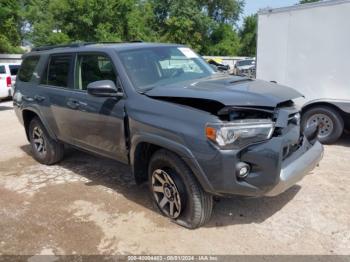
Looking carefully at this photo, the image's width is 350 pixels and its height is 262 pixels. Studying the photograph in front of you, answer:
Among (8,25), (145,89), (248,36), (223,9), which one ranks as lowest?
(145,89)

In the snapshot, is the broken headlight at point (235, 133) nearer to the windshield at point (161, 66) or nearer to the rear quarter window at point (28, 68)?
the windshield at point (161, 66)

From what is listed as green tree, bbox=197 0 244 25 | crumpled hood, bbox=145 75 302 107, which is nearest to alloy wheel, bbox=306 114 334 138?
crumpled hood, bbox=145 75 302 107

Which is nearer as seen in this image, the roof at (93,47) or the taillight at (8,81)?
the roof at (93,47)

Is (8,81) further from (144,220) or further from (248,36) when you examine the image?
(248,36)

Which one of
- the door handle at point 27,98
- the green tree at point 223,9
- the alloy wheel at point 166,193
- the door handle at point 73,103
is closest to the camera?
the alloy wheel at point 166,193

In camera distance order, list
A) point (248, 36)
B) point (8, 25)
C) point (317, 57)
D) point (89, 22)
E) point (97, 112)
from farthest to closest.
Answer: point (248, 36) < point (8, 25) < point (89, 22) < point (317, 57) < point (97, 112)

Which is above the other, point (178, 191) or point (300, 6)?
point (300, 6)

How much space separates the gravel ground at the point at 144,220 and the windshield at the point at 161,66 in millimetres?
1487

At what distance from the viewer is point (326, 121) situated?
6.89 m

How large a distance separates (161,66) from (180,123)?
1.29 meters

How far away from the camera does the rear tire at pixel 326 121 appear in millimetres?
6732

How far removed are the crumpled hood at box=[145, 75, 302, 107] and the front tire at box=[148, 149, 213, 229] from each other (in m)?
0.63

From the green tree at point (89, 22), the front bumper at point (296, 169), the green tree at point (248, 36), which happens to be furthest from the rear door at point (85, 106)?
the green tree at point (248, 36)

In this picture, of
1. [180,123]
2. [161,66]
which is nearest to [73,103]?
[161,66]
